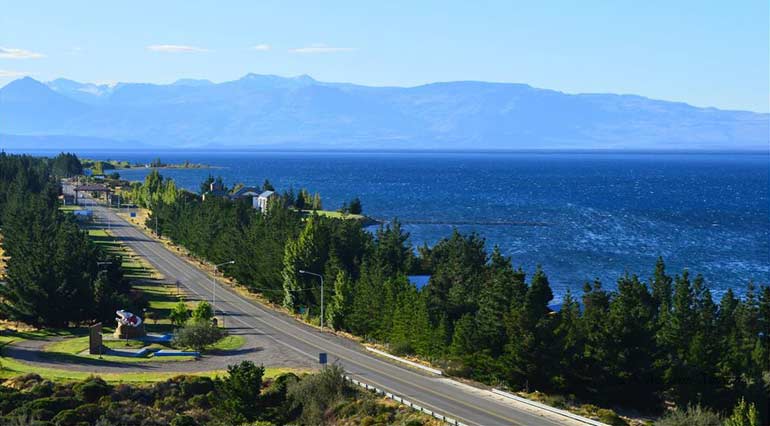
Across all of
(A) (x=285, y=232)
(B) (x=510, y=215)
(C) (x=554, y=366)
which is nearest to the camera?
(C) (x=554, y=366)

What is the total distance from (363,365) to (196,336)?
15.9 meters

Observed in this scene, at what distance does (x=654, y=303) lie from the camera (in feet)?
257

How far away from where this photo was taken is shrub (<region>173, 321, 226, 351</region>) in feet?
235

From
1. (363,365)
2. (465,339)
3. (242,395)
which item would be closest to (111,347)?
(363,365)

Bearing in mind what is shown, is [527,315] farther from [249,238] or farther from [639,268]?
[639,268]

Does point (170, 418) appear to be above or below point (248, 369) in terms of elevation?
below

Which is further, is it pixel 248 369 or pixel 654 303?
pixel 654 303

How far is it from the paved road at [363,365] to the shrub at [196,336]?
5.31 metres

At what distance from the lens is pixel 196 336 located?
72000 mm

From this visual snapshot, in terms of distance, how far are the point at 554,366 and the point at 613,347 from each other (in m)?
4.06

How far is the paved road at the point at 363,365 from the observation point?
162ft

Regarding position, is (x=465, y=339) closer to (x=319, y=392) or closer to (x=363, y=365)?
(x=363, y=365)

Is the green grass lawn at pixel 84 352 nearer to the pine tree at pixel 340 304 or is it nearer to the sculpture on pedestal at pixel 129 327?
the sculpture on pedestal at pixel 129 327

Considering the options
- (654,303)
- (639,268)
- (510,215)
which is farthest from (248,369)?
(510,215)
